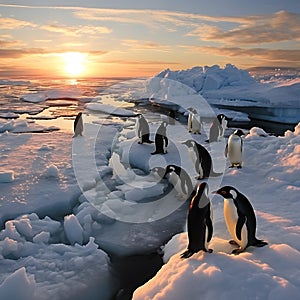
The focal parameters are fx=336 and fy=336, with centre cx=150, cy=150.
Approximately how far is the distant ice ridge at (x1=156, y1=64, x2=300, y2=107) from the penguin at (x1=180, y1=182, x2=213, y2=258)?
60.3 feet

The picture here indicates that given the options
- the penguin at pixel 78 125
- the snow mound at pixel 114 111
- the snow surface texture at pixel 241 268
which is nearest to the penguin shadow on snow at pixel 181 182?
the snow surface texture at pixel 241 268

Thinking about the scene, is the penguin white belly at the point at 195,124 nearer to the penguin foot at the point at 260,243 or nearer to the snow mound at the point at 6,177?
the snow mound at the point at 6,177

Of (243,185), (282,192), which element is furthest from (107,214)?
(282,192)

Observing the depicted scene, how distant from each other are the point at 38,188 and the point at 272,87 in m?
21.1

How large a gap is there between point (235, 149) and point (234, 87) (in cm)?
2106

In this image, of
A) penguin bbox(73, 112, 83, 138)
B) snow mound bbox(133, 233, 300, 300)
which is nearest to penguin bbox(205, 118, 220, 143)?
penguin bbox(73, 112, 83, 138)

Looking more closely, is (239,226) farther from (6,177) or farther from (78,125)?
(78,125)

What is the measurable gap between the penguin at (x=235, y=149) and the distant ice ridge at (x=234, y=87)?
14.4 metres

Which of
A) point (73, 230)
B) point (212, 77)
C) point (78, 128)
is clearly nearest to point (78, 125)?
point (78, 128)

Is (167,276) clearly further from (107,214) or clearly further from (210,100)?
(210,100)

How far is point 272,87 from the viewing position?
78.2 feet

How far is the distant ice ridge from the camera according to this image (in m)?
21.7

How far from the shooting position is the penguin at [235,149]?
23.1 feet

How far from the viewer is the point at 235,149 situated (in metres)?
7.09
